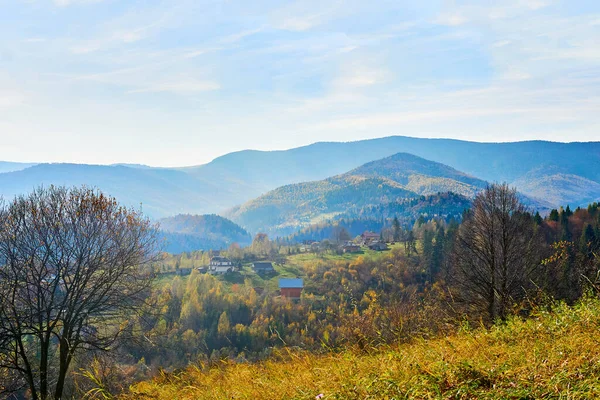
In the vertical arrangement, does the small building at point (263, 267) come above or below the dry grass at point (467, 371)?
below

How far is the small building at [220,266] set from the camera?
88875 mm

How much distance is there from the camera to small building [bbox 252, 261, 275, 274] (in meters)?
90.2

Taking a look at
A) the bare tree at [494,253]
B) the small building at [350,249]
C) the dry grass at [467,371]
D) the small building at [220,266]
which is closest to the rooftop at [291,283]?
the small building at [220,266]

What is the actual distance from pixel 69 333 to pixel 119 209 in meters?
4.26

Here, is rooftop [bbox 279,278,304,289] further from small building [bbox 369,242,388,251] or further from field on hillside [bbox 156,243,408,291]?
small building [bbox 369,242,388,251]

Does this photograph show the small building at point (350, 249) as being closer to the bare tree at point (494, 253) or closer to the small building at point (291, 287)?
the small building at point (291, 287)

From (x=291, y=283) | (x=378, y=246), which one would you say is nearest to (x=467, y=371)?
(x=291, y=283)

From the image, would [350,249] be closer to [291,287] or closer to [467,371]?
[291,287]

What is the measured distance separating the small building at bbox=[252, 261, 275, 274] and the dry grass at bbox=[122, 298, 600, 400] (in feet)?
281

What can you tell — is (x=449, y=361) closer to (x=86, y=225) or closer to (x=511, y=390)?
(x=511, y=390)

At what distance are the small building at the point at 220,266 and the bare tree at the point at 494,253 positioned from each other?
248 feet

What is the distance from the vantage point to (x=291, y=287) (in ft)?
239

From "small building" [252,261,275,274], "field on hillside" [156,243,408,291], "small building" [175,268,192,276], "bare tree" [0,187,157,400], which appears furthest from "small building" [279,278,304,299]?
"bare tree" [0,187,157,400]

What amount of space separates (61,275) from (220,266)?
8280 centimetres
